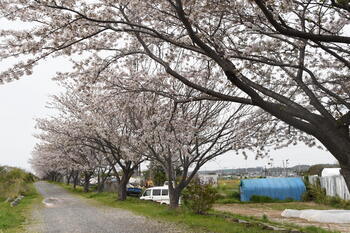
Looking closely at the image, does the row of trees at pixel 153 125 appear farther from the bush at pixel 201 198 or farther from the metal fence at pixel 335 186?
the metal fence at pixel 335 186

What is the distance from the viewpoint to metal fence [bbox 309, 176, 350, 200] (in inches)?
848

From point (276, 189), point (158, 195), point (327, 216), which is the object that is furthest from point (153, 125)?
point (276, 189)

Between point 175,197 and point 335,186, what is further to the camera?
point 335,186

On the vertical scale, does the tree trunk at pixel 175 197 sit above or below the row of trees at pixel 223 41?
below

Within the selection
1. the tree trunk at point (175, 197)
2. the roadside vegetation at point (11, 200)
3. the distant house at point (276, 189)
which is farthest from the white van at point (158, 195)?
the tree trunk at point (175, 197)

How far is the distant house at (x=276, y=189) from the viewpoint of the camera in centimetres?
2679

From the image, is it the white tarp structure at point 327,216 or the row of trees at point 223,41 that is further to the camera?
the white tarp structure at point 327,216

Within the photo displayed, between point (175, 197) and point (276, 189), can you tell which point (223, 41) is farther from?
point (276, 189)

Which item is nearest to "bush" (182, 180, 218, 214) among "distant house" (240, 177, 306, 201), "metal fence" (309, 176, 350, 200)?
"metal fence" (309, 176, 350, 200)

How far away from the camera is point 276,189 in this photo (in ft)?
89.5

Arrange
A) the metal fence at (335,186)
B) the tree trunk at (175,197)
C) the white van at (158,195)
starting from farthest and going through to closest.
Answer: the white van at (158,195)
the metal fence at (335,186)
the tree trunk at (175,197)

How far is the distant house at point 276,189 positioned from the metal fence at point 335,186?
2.15 m

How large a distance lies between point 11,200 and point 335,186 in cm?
2026

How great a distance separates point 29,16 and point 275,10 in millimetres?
4406
